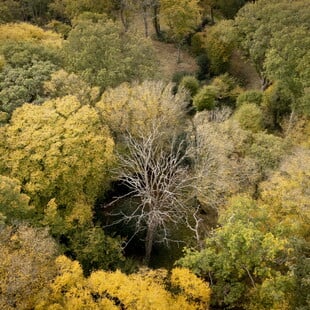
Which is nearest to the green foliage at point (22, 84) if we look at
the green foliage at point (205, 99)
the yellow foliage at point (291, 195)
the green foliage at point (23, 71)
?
the green foliage at point (23, 71)

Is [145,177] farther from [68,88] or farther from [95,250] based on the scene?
[68,88]

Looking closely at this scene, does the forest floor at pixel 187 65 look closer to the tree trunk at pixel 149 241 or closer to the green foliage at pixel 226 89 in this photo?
the green foliage at pixel 226 89

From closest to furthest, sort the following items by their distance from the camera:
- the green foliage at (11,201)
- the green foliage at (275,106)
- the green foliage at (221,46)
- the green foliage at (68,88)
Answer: the green foliage at (11,201)
the green foliage at (68,88)
the green foliage at (275,106)
the green foliage at (221,46)

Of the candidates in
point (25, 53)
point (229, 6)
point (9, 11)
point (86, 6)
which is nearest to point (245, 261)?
point (25, 53)

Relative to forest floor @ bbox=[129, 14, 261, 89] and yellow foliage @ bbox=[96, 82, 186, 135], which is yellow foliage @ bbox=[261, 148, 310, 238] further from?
forest floor @ bbox=[129, 14, 261, 89]

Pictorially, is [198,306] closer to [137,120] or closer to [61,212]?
[61,212]

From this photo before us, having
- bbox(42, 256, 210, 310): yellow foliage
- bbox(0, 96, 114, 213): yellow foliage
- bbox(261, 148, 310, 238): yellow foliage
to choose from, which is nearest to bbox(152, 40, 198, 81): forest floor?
bbox(0, 96, 114, 213): yellow foliage
